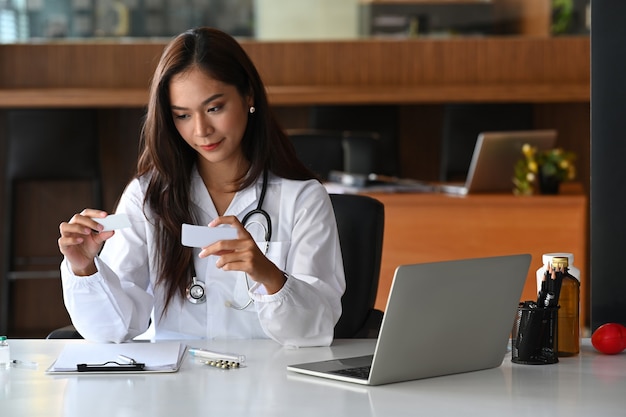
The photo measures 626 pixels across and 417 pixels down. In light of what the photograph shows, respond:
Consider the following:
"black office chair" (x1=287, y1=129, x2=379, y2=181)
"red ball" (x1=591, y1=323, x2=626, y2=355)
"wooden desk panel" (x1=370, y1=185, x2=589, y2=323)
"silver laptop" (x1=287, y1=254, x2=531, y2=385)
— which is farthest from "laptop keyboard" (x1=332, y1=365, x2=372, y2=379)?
"black office chair" (x1=287, y1=129, x2=379, y2=181)

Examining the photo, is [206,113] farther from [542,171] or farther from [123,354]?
[542,171]

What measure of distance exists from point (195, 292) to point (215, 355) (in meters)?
0.38

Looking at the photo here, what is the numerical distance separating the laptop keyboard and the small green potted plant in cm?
256

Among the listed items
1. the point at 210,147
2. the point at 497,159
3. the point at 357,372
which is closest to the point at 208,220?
the point at 210,147

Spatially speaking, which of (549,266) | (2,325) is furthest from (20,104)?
(549,266)

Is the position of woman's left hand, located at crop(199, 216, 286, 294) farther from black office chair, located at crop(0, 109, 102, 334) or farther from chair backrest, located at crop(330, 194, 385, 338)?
black office chair, located at crop(0, 109, 102, 334)

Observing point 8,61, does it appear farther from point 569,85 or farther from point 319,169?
point 569,85

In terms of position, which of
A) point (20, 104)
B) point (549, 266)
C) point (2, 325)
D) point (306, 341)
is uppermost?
point (20, 104)

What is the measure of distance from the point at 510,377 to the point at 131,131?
3.80 metres

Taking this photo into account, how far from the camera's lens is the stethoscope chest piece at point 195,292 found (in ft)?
6.94

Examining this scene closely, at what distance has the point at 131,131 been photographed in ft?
17.0

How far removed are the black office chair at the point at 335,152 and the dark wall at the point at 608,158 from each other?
7.16 ft

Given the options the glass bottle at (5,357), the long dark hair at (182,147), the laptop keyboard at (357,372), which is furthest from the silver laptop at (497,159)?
the glass bottle at (5,357)

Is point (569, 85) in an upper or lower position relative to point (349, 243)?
upper
